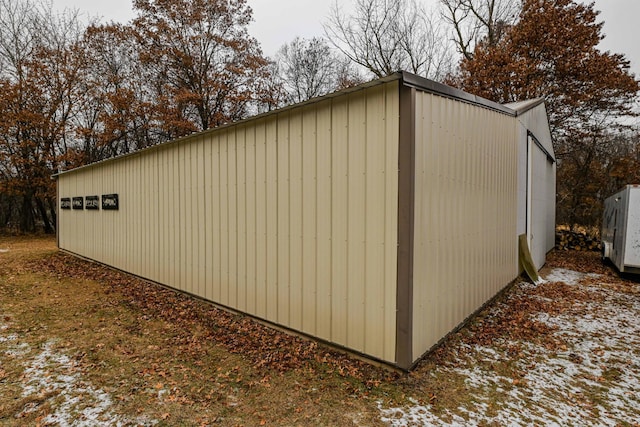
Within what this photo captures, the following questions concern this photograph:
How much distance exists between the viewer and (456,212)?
3871 millimetres

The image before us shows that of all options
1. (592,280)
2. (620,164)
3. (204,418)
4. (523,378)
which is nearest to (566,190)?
(620,164)

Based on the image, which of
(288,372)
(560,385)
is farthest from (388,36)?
(288,372)

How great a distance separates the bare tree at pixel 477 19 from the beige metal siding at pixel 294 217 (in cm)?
1432

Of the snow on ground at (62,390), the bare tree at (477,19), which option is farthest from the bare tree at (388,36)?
the snow on ground at (62,390)

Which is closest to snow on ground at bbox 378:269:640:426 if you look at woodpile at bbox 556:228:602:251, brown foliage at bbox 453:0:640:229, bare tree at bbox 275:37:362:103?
woodpile at bbox 556:228:602:251

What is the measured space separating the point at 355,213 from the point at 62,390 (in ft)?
10.5

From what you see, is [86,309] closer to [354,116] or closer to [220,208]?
[220,208]

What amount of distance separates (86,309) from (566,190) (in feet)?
58.2

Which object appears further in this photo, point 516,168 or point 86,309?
point 516,168

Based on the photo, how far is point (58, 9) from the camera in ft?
51.3

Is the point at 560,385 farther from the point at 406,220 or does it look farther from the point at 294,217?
the point at 294,217

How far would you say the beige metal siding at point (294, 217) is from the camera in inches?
126

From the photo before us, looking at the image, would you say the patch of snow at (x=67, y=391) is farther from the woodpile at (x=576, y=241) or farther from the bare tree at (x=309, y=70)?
the bare tree at (x=309, y=70)

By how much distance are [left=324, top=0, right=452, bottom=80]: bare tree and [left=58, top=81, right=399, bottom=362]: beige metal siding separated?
12137mm
